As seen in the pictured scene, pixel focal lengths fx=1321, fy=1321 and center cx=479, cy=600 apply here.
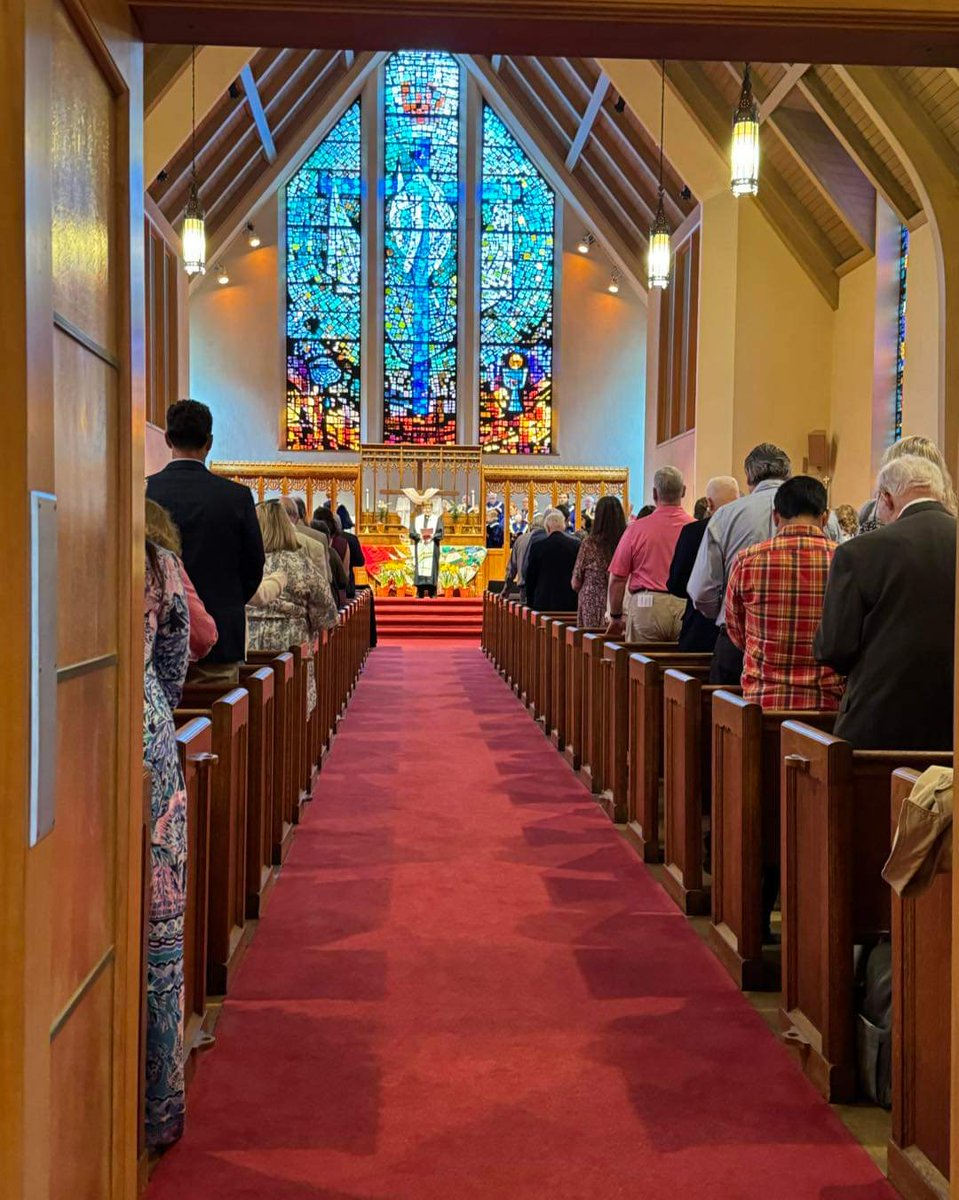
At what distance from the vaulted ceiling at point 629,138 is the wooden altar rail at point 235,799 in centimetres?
564

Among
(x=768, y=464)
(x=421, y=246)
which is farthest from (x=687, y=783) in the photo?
(x=421, y=246)

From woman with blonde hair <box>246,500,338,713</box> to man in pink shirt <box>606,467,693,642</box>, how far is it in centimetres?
133

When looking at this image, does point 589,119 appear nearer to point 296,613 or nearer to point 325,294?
point 325,294

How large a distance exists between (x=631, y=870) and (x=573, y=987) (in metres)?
1.22

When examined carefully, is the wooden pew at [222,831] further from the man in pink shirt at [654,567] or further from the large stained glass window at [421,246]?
the large stained glass window at [421,246]

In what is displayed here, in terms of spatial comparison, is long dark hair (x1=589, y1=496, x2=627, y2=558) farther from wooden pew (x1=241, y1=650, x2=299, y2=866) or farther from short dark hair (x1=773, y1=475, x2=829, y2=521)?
short dark hair (x1=773, y1=475, x2=829, y2=521)

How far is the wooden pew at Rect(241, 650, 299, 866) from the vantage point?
4.39m

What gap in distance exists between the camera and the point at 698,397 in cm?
1349

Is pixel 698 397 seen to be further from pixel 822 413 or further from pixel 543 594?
pixel 543 594

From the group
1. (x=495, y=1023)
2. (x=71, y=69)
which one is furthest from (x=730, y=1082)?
(x=71, y=69)

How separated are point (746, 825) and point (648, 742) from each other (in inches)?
50.6

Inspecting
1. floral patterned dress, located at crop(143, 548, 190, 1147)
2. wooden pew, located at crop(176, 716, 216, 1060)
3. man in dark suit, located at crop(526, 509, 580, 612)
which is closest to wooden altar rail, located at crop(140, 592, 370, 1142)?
wooden pew, located at crop(176, 716, 216, 1060)

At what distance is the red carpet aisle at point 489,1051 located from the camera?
2.28 m

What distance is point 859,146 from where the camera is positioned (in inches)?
422
